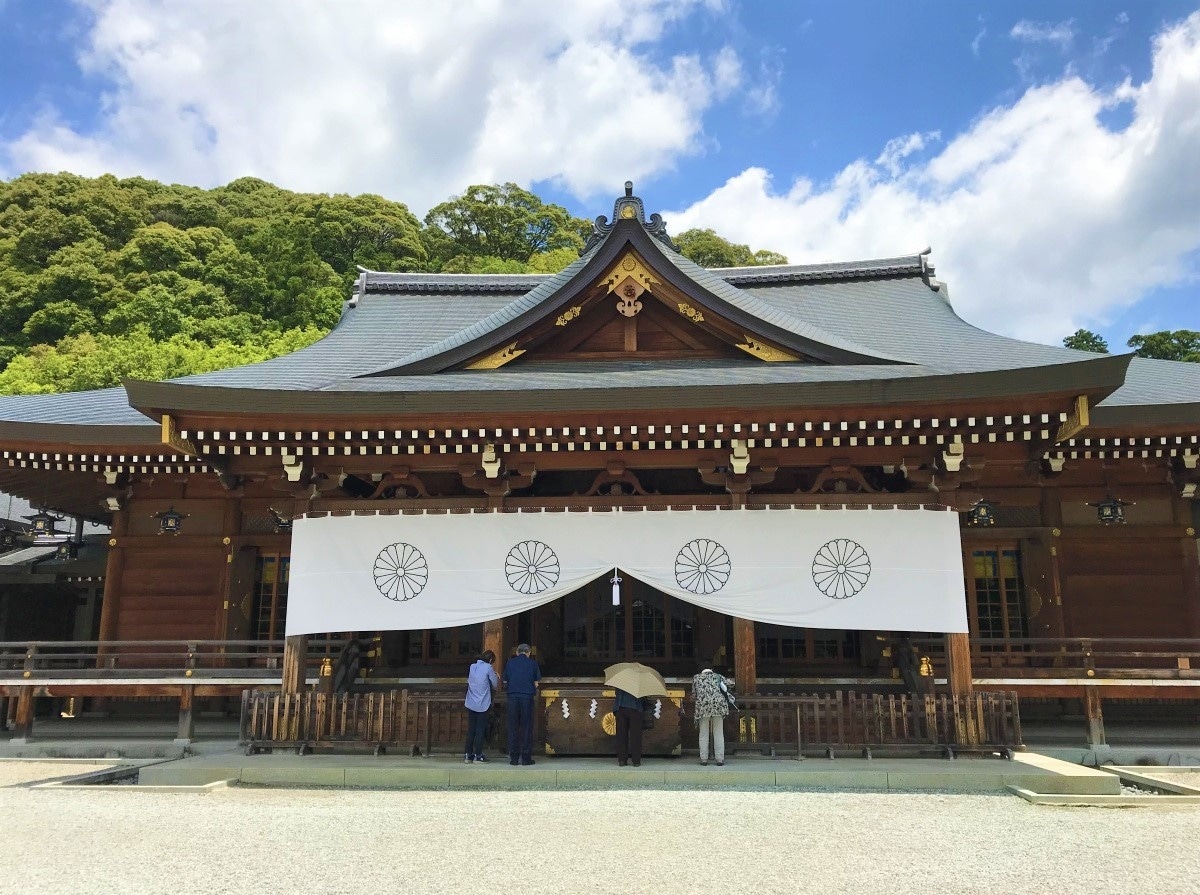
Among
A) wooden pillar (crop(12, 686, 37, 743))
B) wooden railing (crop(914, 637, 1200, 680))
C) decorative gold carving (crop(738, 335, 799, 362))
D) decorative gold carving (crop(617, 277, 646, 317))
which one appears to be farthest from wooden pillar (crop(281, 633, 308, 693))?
wooden railing (crop(914, 637, 1200, 680))

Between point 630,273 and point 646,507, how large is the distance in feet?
11.6

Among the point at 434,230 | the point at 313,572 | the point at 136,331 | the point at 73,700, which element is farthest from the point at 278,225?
the point at 313,572

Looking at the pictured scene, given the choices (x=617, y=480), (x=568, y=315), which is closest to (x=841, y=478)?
(x=617, y=480)

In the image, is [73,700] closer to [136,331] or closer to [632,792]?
[632,792]

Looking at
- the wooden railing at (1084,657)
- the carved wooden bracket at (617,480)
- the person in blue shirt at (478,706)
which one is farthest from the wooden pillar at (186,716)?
the wooden railing at (1084,657)

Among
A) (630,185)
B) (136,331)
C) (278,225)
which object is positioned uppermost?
(278,225)

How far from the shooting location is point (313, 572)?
10383 mm

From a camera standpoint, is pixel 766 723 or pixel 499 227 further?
pixel 499 227

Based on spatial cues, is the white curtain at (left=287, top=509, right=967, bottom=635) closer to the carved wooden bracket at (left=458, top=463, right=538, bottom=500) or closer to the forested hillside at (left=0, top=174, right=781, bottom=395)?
the carved wooden bracket at (left=458, top=463, right=538, bottom=500)

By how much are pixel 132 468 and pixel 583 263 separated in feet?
22.7

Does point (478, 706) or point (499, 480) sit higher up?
point (499, 480)

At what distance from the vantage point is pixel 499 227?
50.0 metres

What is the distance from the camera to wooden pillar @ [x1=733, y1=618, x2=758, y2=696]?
389 inches

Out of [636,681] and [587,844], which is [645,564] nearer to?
[636,681]
